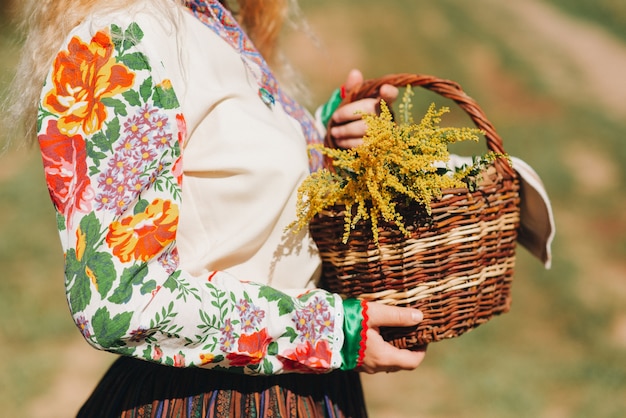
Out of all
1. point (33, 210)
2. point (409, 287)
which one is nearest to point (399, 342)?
point (409, 287)

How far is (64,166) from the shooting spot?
1.00 m

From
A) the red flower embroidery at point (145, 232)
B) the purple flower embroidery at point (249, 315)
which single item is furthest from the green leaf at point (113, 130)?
the purple flower embroidery at point (249, 315)

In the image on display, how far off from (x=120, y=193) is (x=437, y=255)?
0.55m

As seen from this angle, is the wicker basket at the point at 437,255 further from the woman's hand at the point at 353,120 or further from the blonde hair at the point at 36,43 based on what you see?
the blonde hair at the point at 36,43

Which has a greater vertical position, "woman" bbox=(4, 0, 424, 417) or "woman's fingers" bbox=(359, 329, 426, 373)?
"woman" bbox=(4, 0, 424, 417)

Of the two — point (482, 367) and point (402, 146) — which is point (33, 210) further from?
point (402, 146)

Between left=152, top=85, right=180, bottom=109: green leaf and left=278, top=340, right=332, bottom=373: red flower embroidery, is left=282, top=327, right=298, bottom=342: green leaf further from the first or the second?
left=152, top=85, right=180, bottom=109: green leaf

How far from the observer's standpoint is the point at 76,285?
1001mm

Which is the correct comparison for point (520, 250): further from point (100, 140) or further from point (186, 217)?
point (100, 140)

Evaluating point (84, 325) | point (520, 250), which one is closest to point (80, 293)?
point (84, 325)

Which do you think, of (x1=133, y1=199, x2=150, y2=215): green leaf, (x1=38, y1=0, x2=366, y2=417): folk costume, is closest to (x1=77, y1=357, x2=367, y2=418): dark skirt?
(x1=38, y1=0, x2=366, y2=417): folk costume

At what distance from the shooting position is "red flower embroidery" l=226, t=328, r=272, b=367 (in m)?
1.08

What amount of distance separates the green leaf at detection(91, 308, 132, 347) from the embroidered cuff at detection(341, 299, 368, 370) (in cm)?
37

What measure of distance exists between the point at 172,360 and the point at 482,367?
292 cm
